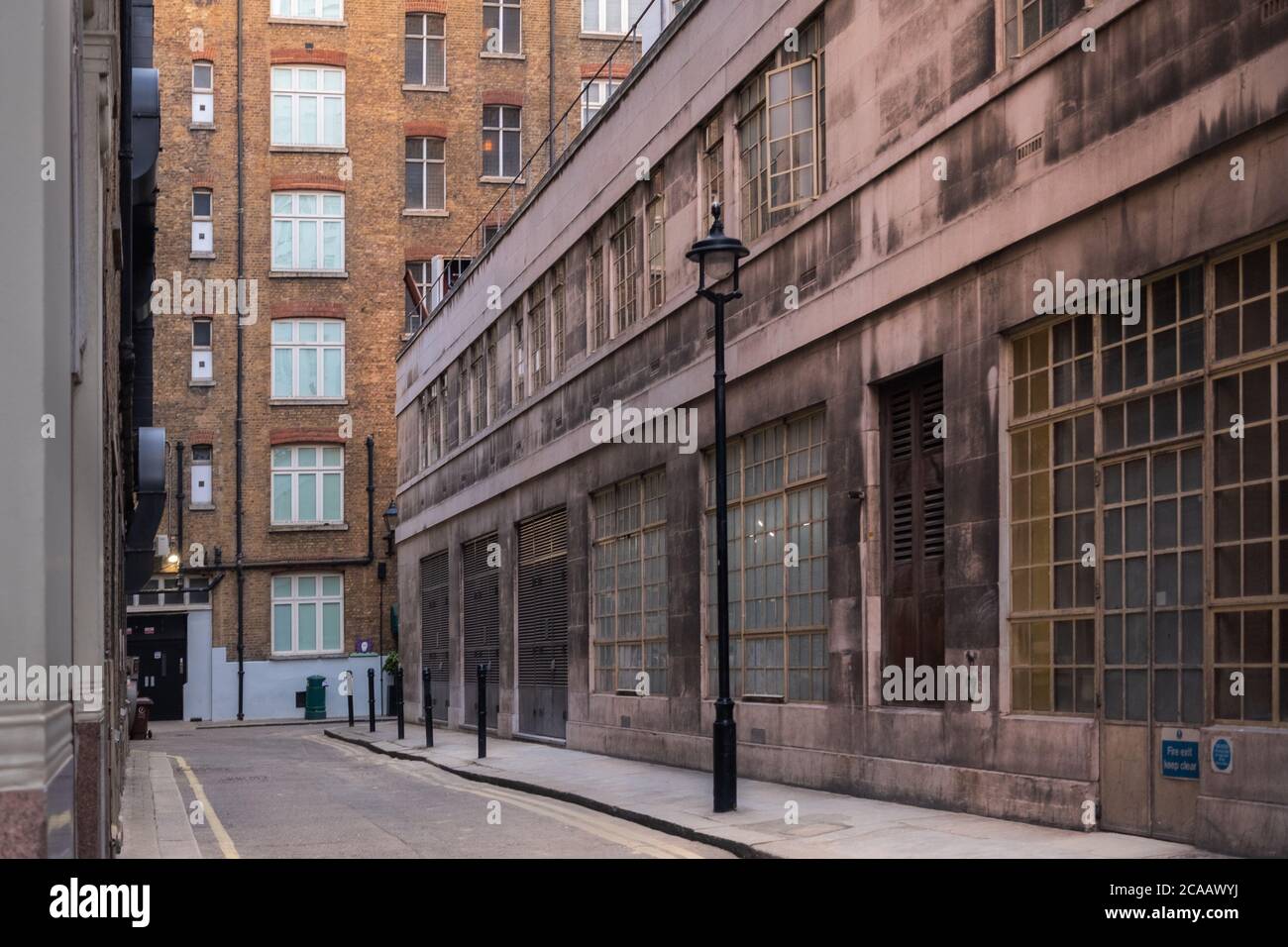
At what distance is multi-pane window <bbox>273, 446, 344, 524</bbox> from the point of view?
1890 inches

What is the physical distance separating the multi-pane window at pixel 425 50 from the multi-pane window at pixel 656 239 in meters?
27.3

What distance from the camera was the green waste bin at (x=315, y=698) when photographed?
152ft

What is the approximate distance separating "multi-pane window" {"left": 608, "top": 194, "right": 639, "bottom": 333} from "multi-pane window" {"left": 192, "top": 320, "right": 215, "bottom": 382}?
24.7m

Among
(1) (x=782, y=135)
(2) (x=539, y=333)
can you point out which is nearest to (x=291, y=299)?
(2) (x=539, y=333)

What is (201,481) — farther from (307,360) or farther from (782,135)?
(782,135)

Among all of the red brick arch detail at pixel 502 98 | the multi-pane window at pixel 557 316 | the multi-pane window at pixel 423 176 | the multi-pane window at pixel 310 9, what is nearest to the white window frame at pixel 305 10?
the multi-pane window at pixel 310 9

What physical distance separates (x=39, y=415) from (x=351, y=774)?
19808 mm

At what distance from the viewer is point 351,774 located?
2380 centimetres

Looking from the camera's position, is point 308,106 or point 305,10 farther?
point 305,10

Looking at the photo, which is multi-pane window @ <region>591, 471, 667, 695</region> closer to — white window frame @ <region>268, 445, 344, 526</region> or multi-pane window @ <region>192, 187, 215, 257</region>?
white window frame @ <region>268, 445, 344, 526</region>

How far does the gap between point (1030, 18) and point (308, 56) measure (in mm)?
37941

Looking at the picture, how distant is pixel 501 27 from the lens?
164ft

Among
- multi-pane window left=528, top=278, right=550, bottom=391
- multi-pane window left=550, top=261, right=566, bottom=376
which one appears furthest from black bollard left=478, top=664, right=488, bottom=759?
multi-pane window left=528, top=278, right=550, bottom=391

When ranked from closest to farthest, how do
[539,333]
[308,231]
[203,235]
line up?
[539,333] < [203,235] < [308,231]
